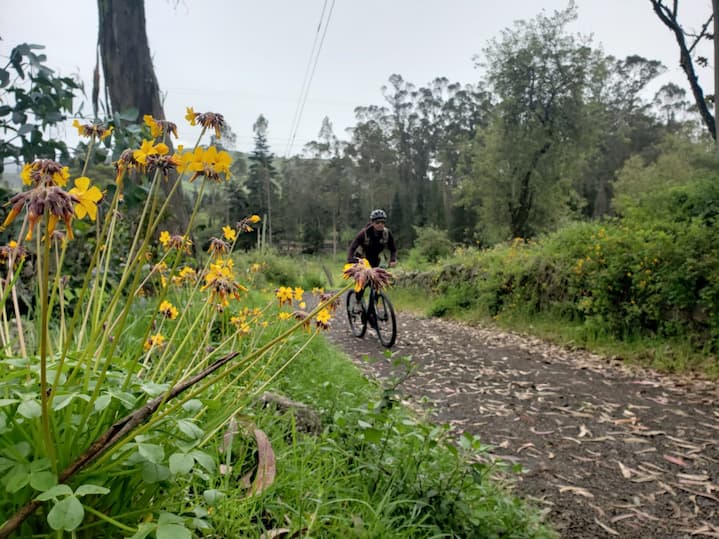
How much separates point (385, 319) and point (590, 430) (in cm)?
310

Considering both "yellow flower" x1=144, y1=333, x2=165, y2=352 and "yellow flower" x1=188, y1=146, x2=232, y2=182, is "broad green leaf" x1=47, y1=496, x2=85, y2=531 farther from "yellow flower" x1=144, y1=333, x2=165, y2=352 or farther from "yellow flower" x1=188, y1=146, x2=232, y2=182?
"yellow flower" x1=144, y1=333, x2=165, y2=352

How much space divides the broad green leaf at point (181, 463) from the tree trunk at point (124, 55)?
125 inches

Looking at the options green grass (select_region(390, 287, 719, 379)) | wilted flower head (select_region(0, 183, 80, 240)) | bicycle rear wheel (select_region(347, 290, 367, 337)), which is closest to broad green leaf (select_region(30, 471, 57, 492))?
wilted flower head (select_region(0, 183, 80, 240))

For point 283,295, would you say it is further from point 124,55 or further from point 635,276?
point 635,276

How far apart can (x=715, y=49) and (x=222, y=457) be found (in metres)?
7.79

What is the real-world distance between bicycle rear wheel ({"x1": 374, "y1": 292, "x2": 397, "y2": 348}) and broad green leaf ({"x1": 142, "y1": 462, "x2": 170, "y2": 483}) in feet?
15.5

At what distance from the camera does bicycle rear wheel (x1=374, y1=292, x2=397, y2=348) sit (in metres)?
5.50

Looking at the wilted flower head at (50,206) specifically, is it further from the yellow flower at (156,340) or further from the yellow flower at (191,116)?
the yellow flower at (156,340)

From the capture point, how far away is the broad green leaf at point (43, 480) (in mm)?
651

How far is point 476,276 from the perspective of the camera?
858 centimetres

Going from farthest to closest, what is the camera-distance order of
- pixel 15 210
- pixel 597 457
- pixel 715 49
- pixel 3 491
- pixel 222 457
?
1. pixel 715 49
2. pixel 597 457
3. pixel 222 457
4. pixel 3 491
5. pixel 15 210

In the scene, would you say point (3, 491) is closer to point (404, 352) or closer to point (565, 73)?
point (404, 352)

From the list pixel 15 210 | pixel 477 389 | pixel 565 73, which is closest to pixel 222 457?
pixel 15 210

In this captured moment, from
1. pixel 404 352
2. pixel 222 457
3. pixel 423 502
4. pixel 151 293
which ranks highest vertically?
pixel 151 293
